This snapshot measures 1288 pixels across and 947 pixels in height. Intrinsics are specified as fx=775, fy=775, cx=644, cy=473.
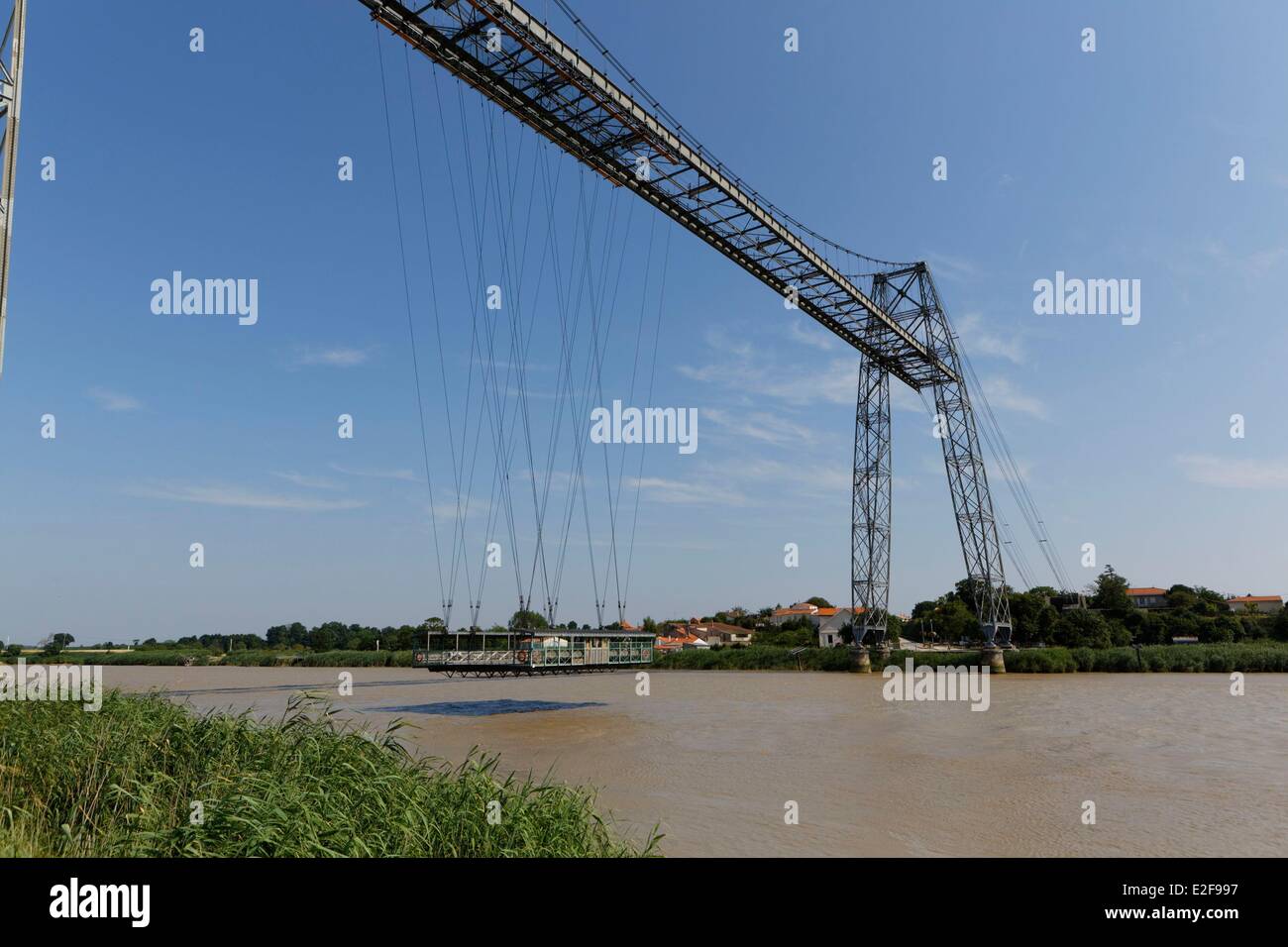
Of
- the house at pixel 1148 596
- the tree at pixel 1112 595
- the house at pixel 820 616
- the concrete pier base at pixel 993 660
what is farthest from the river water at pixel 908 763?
the house at pixel 1148 596

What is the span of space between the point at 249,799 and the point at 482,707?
2375 centimetres

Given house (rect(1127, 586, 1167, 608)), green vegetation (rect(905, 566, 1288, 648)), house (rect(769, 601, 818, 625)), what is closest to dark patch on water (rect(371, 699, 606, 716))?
green vegetation (rect(905, 566, 1288, 648))

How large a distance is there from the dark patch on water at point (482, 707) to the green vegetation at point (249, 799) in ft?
56.9

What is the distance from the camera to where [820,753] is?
57.1 feet

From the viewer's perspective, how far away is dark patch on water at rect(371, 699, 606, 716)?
26953mm

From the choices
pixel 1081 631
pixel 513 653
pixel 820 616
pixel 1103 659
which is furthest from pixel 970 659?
pixel 820 616

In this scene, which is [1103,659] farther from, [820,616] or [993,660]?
[820,616]

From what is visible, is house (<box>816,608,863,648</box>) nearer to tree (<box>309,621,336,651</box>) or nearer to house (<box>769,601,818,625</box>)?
house (<box>769,601,818,625</box>)

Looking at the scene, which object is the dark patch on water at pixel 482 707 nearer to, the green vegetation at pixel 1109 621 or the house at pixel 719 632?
the green vegetation at pixel 1109 621

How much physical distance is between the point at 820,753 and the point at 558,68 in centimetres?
1750

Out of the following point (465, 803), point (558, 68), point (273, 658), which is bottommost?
point (273, 658)

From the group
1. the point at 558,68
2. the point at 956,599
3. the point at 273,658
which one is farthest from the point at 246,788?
the point at 956,599

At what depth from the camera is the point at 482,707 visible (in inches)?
1145
